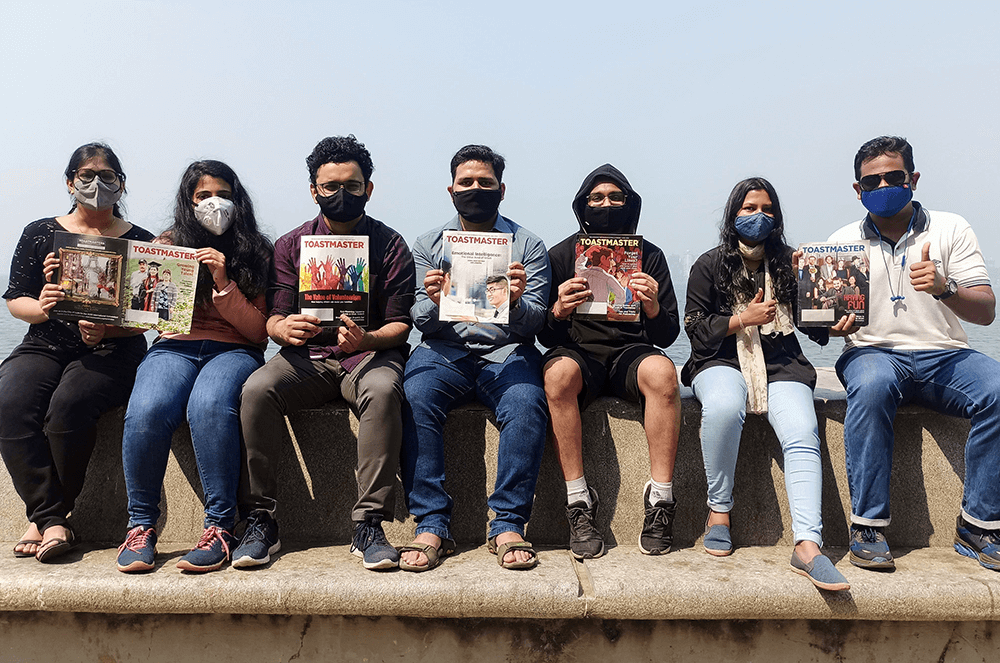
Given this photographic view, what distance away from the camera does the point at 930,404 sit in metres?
3.58

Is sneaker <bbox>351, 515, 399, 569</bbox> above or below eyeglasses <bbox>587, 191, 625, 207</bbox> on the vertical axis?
below

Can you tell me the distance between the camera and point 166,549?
11.3ft

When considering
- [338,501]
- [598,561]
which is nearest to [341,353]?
[338,501]

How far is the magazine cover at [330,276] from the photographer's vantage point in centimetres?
346

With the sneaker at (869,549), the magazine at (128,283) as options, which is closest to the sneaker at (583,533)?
the sneaker at (869,549)

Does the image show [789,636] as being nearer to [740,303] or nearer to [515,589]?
[515,589]

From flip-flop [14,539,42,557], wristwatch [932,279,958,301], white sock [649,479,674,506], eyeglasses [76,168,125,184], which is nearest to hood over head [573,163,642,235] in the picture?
white sock [649,479,674,506]

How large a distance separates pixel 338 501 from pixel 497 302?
1.36 metres

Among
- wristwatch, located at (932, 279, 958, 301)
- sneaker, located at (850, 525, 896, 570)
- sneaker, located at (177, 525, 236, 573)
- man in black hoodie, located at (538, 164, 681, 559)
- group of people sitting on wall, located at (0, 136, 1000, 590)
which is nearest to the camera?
sneaker, located at (177, 525, 236, 573)

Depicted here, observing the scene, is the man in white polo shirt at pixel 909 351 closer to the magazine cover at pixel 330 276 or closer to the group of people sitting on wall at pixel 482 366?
the group of people sitting on wall at pixel 482 366

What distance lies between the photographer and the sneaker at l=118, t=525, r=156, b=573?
3.09 meters

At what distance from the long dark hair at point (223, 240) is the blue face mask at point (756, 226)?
2.65 meters

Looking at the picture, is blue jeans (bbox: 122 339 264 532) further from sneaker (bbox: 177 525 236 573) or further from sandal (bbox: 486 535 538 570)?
sandal (bbox: 486 535 538 570)

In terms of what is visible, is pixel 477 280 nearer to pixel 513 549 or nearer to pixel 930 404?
pixel 513 549
